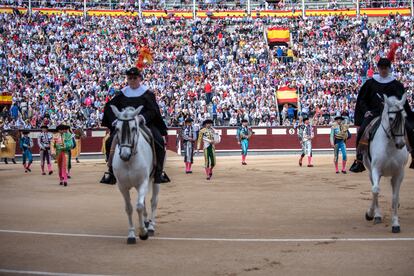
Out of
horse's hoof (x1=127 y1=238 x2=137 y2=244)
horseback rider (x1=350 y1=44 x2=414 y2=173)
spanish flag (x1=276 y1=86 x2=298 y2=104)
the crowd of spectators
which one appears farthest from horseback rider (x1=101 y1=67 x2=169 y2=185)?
the crowd of spectators

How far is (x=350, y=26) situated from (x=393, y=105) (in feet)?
125

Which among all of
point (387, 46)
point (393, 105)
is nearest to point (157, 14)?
point (387, 46)

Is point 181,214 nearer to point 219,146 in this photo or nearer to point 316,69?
point 219,146

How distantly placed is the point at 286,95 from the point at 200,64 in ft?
20.5

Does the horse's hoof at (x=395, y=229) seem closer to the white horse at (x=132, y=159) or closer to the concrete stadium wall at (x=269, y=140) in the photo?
the white horse at (x=132, y=159)

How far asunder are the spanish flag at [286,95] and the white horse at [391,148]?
2952cm

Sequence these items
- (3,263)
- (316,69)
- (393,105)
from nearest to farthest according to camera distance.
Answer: (3,263) < (393,105) < (316,69)

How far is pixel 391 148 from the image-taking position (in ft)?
35.6

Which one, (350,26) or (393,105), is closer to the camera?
(393,105)

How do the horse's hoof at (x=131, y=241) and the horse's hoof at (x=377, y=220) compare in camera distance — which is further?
the horse's hoof at (x=377, y=220)

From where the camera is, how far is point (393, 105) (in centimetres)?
1067

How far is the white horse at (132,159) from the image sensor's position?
9.91 m

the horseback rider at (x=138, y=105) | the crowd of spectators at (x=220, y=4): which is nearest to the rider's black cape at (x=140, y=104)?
the horseback rider at (x=138, y=105)

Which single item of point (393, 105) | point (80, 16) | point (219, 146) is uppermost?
point (80, 16)
